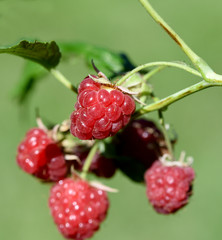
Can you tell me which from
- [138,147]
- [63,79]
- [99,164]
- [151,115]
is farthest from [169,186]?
[151,115]

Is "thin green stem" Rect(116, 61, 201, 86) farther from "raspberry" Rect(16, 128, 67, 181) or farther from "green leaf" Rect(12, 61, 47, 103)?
"green leaf" Rect(12, 61, 47, 103)

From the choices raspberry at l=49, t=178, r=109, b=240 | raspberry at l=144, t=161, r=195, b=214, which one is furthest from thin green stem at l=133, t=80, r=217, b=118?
raspberry at l=49, t=178, r=109, b=240

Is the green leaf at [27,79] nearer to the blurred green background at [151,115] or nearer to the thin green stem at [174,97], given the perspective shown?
the blurred green background at [151,115]

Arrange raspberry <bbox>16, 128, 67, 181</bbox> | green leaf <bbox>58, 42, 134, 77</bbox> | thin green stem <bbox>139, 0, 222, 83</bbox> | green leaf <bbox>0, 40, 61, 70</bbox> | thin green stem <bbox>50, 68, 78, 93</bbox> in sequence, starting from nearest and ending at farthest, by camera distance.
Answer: thin green stem <bbox>139, 0, 222, 83</bbox> → green leaf <bbox>0, 40, 61, 70</bbox> → thin green stem <bbox>50, 68, 78, 93</bbox> → raspberry <bbox>16, 128, 67, 181</bbox> → green leaf <bbox>58, 42, 134, 77</bbox>

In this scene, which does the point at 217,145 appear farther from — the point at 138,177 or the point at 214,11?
A: the point at 138,177

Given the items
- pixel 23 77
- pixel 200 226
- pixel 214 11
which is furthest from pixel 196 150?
pixel 23 77
